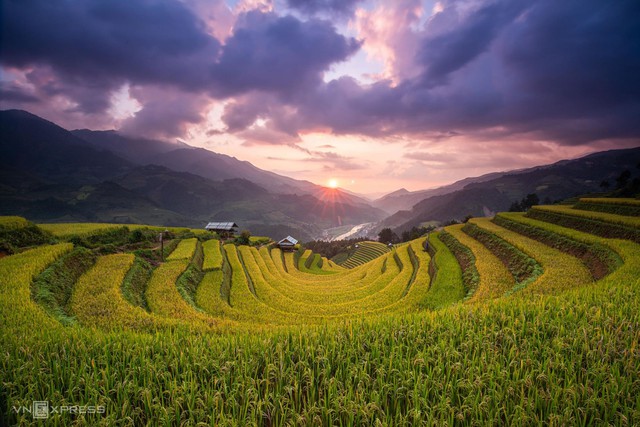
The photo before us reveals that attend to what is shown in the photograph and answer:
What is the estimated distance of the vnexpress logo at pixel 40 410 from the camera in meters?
3.65

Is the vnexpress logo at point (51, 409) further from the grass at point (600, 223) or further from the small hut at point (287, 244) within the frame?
the small hut at point (287, 244)

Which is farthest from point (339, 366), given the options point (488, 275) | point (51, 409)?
point (488, 275)

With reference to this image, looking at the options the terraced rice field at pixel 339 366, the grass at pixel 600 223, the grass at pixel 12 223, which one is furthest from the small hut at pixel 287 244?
the terraced rice field at pixel 339 366

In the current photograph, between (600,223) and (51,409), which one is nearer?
(51,409)

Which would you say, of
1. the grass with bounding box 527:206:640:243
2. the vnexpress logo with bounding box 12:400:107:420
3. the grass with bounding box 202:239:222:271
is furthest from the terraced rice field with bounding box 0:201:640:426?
the grass with bounding box 202:239:222:271

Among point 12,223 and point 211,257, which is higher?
point 12,223

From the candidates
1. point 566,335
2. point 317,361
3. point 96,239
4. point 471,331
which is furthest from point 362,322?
point 96,239

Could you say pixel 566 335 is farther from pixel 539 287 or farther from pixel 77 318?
pixel 77 318

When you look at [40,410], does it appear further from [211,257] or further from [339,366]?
[211,257]

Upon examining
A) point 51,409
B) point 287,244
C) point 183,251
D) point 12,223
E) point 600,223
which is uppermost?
point 600,223

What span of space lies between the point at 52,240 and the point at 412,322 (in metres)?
25.7

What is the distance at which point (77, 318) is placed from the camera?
29.1 feet

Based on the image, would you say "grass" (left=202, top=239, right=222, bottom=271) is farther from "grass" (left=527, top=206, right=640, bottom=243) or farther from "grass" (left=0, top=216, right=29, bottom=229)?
"grass" (left=527, top=206, right=640, bottom=243)

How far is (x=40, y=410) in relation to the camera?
3.75 meters
